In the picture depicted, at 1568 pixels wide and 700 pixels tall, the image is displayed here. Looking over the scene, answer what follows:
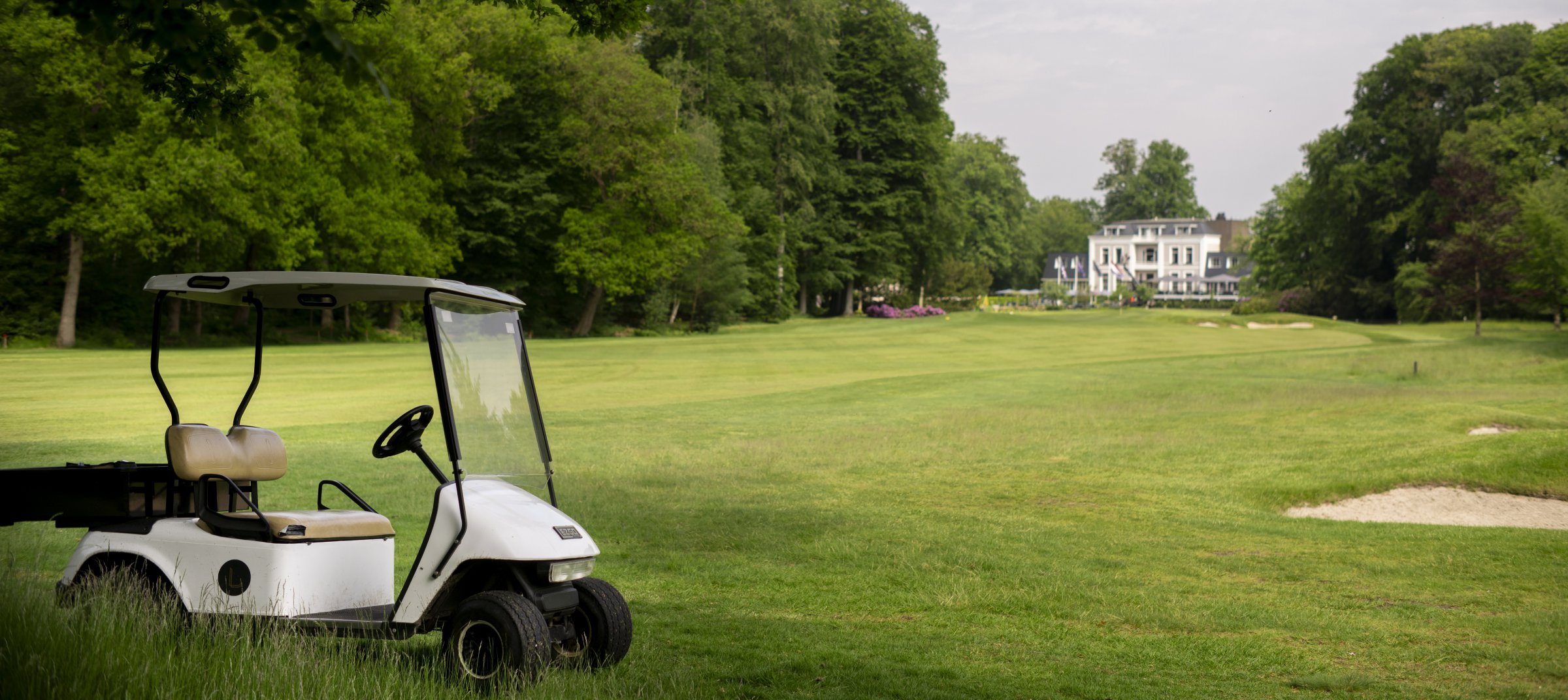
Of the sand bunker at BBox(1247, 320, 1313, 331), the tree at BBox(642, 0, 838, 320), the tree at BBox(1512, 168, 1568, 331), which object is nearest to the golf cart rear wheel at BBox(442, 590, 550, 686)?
the tree at BBox(1512, 168, 1568, 331)

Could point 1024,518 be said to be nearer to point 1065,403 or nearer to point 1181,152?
point 1065,403

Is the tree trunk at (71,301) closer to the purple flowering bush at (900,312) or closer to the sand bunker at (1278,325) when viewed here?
the purple flowering bush at (900,312)

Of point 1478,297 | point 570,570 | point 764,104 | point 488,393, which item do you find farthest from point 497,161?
point 570,570

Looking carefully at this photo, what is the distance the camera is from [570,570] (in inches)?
219

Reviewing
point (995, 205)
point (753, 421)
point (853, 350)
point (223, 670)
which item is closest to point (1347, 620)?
point (223, 670)

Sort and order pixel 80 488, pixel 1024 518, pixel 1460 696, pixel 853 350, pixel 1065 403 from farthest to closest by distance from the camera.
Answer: pixel 853 350
pixel 1065 403
pixel 1024 518
pixel 1460 696
pixel 80 488

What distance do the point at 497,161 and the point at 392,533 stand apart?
166 ft

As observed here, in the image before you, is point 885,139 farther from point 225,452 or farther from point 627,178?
point 225,452

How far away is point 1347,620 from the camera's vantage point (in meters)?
8.05

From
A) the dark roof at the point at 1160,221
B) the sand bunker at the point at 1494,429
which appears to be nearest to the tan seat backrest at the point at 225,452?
the sand bunker at the point at 1494,429

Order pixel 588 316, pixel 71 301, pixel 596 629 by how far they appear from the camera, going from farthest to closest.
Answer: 1. pixel 588 316
2. pixel 71 301
3. pixel 596 629

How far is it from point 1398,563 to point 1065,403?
14.7m

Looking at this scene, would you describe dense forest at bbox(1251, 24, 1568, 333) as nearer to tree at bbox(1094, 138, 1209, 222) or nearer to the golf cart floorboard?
the golf cart floorboard

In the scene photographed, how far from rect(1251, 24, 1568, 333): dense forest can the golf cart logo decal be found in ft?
205
